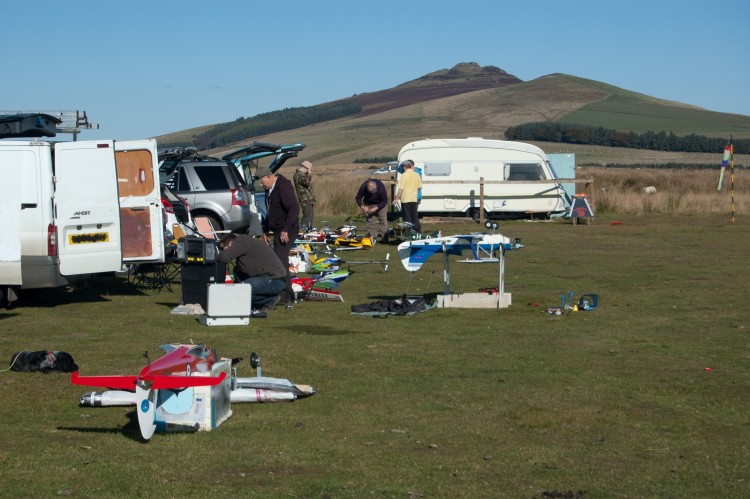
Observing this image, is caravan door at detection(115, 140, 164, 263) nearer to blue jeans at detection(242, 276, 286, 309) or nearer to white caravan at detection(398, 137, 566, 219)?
blue jeans at detection(242, 276, 286, 309)

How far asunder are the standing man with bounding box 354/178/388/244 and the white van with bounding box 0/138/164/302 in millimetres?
8937

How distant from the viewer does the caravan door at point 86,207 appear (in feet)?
41.6

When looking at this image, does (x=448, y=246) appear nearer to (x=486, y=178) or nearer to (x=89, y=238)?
(x=89, y=238)

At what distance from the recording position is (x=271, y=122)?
11512 cm

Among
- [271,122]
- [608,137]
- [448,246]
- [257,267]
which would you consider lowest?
[257,267]

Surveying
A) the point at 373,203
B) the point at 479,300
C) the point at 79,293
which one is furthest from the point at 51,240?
the point at 373,203

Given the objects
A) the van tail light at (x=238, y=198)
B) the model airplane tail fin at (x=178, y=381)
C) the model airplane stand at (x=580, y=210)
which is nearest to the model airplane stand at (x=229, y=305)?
the model airplane tail fin at (x=178, y=381)

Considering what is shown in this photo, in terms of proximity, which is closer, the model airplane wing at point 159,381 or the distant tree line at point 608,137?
the model airplane wing at point 159,381

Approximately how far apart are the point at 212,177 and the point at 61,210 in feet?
25.6

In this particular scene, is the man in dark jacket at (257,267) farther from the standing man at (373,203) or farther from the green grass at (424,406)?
the standing man at (373,203)

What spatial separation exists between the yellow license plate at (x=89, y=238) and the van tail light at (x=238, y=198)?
716 cm

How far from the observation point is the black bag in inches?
350

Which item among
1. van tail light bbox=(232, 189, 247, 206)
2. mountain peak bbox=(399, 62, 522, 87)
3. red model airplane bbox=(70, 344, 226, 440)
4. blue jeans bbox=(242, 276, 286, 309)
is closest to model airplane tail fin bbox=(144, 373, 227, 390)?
red model airplane bbox=(70, 344, 226, 440)

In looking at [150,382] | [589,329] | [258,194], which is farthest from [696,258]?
[150,382]
